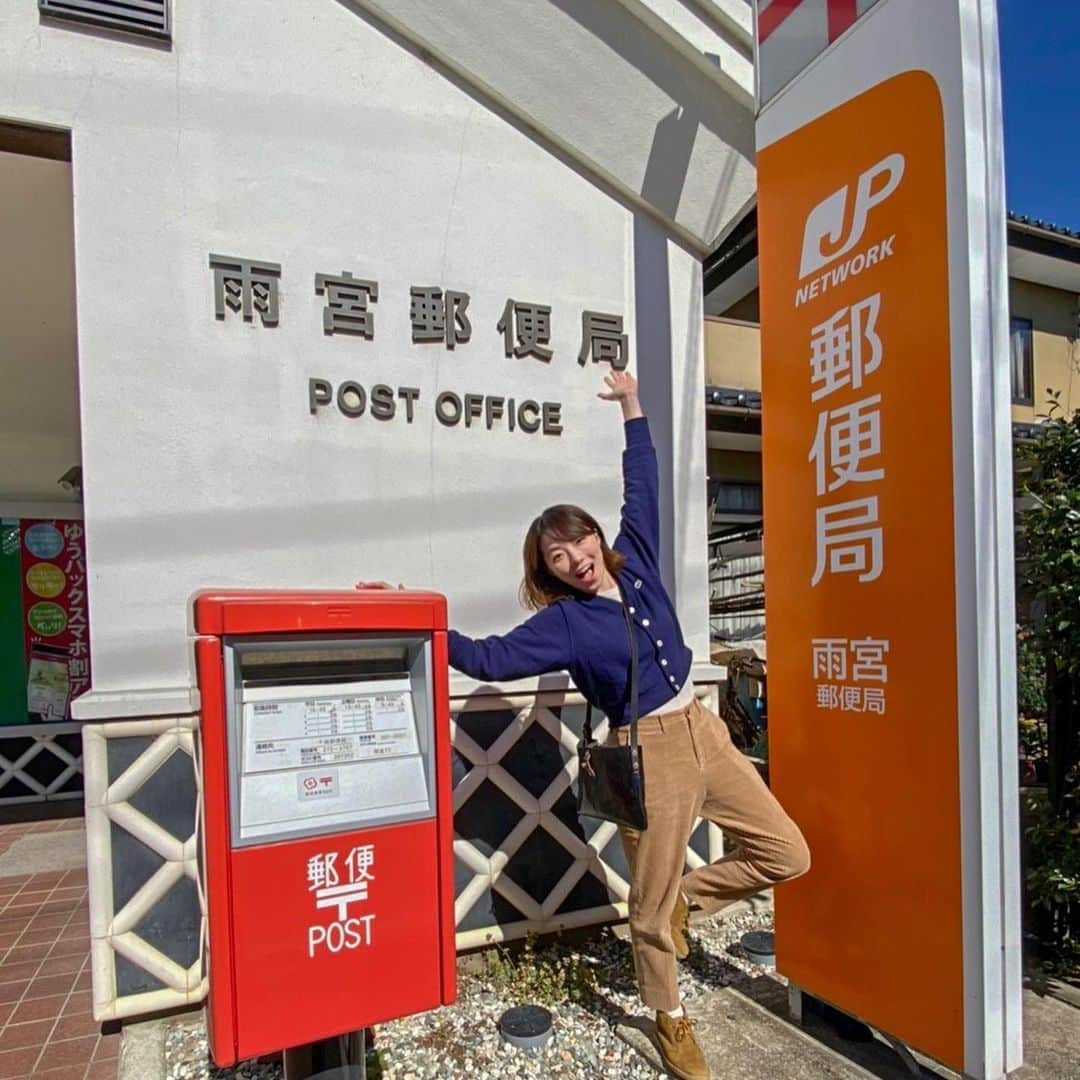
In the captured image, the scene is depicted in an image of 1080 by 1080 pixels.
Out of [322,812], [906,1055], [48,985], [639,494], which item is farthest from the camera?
[48,985]

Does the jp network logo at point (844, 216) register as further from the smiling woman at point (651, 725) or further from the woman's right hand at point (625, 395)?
the smiling woman at point (651, 725)

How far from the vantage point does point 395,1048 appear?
2734 mm

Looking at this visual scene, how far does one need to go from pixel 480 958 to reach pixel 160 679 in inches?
68.2

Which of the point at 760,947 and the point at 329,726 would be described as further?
the point at 760,947

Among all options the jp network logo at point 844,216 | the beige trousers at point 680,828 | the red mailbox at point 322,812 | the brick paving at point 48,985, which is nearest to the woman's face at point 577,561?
the beige trousers at point 680,828

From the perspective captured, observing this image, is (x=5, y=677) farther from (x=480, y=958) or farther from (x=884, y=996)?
(x=884, y=996)

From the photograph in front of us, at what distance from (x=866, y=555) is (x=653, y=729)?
0.87 metres

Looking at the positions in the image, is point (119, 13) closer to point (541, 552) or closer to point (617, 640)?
point (541, 552)

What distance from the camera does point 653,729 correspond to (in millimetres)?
2588

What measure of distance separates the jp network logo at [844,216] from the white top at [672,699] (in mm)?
1259

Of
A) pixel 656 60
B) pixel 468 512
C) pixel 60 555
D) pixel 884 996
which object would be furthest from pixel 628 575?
pixel 60 555

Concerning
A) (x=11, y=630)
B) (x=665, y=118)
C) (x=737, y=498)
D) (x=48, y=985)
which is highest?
(x=665, y=118)

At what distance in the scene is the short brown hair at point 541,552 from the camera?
260 centimetres

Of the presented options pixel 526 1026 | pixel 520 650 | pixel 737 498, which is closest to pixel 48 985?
pixel 526 1026
